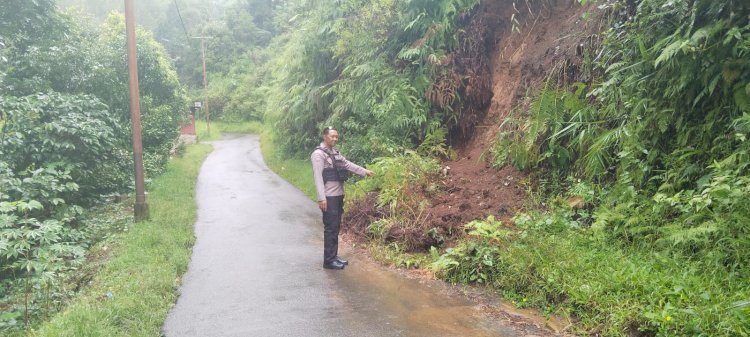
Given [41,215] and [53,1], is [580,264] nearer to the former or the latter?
[41,215]

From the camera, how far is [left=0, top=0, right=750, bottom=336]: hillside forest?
4.64 metres

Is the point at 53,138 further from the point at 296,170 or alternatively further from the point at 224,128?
the point at 224,128

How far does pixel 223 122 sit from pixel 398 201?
4728cm

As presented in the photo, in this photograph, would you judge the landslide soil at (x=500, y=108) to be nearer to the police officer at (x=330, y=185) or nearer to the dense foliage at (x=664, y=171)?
the dense foliage at (x=664, y=171)

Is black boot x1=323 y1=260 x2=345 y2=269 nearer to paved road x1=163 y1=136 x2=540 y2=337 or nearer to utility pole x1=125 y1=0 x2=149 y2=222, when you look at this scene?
paved road x1=163 y1=136 x2=540 y2=337

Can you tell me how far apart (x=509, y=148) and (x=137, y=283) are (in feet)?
18.5

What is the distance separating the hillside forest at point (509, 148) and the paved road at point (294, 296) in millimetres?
612

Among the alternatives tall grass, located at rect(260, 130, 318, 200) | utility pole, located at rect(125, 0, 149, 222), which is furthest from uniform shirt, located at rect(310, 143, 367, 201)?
tall grass, located at rect(260, 130, 318, 200)

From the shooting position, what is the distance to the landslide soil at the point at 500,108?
7.35 meters

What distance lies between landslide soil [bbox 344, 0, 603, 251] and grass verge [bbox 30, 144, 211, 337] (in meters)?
2.93

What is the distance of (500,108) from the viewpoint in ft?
33.2

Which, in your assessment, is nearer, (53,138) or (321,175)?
(321,175)

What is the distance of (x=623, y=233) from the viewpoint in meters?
5.36

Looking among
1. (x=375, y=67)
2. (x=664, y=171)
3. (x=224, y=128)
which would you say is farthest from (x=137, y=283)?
(x=224, y=128)
